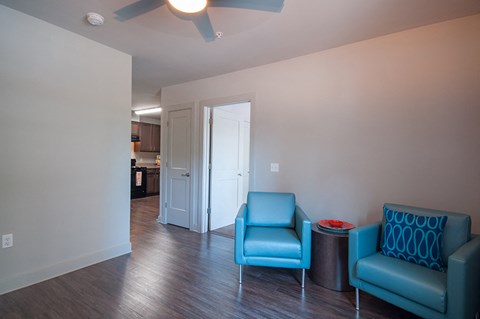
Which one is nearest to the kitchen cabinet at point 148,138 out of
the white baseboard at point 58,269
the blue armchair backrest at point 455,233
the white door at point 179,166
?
the white door at point 179,166

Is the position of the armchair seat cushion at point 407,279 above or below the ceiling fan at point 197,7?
below

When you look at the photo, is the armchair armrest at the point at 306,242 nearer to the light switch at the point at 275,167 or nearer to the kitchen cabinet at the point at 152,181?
the light switch at the point at 275,167

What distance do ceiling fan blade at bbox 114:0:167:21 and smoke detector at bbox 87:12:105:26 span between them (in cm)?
18

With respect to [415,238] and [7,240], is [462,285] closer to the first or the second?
[415,238]

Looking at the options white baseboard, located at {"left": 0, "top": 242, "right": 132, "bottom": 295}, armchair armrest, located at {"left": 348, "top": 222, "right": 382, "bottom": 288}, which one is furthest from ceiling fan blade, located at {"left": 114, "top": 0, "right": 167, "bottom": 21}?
white baseboard, located at {"left": 0, "top": 242, "right": 132, "bottom": 295}

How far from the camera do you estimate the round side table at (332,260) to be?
221 centimetres

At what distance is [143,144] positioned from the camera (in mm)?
7262

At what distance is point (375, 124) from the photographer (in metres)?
2.47

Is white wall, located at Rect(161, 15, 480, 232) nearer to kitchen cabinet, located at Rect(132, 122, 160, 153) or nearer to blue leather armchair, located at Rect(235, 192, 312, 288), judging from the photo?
blue leather armchair, located at Rect(235, 192, 312, 288)

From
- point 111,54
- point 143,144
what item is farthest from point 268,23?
point 143,144

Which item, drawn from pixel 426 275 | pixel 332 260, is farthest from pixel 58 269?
pixel 426 275

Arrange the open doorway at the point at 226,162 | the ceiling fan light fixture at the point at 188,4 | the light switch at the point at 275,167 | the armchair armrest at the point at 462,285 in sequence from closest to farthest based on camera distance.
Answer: the armchair armrest at the point at 462,285, the ceiling fan light fixture at the point at 188,4, the light switch at the point at 275,167, the open doorway at the point at 226,162

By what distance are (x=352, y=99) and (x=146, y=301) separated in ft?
9.47

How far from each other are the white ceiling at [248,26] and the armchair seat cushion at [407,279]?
2.12 metres
